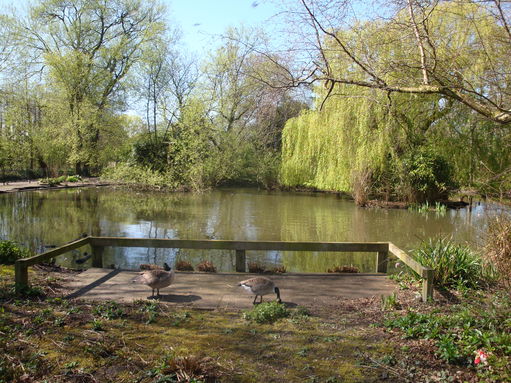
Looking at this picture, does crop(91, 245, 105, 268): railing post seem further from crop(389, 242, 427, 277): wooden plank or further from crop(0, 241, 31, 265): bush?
crop(389, 242, 427, 277): wooden plank

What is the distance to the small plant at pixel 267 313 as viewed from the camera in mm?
4535

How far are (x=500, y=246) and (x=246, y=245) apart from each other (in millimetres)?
3799

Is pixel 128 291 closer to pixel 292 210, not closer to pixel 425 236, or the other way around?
pixel 425 236

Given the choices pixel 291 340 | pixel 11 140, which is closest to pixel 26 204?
pixel 11 140

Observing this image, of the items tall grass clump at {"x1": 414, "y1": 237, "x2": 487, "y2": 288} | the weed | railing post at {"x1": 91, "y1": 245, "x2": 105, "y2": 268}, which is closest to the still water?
railing post at {"x1": 91, "y1": 245, "x2": 105, "y2": 268}

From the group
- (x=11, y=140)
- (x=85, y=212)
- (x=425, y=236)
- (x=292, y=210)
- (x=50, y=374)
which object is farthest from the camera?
(x=11, y=140)

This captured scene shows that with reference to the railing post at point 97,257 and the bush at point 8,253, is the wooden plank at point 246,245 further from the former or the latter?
the bush at point 8,253

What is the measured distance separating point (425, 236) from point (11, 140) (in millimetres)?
28665

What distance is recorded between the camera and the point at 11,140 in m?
29.4

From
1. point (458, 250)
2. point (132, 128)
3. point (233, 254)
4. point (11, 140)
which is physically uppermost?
point (132, 128)

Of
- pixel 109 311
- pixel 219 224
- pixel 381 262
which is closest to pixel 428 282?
pixel 381 262

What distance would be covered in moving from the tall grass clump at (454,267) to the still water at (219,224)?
130 centimetres

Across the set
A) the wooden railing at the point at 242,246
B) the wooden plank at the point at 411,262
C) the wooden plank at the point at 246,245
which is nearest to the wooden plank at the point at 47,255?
the wooden railing at the point at 242,246

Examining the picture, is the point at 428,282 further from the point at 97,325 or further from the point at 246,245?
the point at 97,325
